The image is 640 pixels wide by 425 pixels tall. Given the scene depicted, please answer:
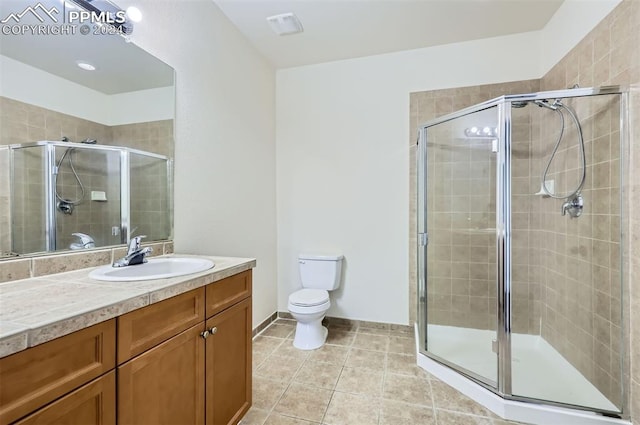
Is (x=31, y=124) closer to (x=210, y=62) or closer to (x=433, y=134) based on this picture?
(x=210, y=62)

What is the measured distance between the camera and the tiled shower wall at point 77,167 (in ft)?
3.55

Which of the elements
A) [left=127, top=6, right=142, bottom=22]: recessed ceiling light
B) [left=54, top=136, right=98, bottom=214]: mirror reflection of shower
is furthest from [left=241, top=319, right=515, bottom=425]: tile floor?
[left=127, top=6, right=142, bottom=22]: recessed ceiling light

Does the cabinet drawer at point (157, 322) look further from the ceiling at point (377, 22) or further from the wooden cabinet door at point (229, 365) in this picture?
Result: the ceiling at point (377, 22)

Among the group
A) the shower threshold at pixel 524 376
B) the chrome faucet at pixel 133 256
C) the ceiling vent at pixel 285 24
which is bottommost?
the shower threshold at pixel 524 376

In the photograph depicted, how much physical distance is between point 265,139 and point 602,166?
2.50 meters

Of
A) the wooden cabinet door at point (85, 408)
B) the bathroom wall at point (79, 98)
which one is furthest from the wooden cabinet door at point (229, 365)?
the bathroom wall at point (79, 98)

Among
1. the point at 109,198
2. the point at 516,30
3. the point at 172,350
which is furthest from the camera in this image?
the point at 516,30

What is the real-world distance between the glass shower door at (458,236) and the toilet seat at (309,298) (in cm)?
87

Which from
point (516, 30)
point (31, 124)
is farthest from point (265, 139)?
point (516, 30)

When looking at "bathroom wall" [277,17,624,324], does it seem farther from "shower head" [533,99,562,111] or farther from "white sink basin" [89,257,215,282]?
"white sink basin" [89,257,215,282]

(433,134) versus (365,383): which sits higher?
(433,134)

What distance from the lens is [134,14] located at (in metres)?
1.52

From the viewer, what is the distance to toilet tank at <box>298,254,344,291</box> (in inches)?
108

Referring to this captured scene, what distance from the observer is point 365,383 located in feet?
6.30
